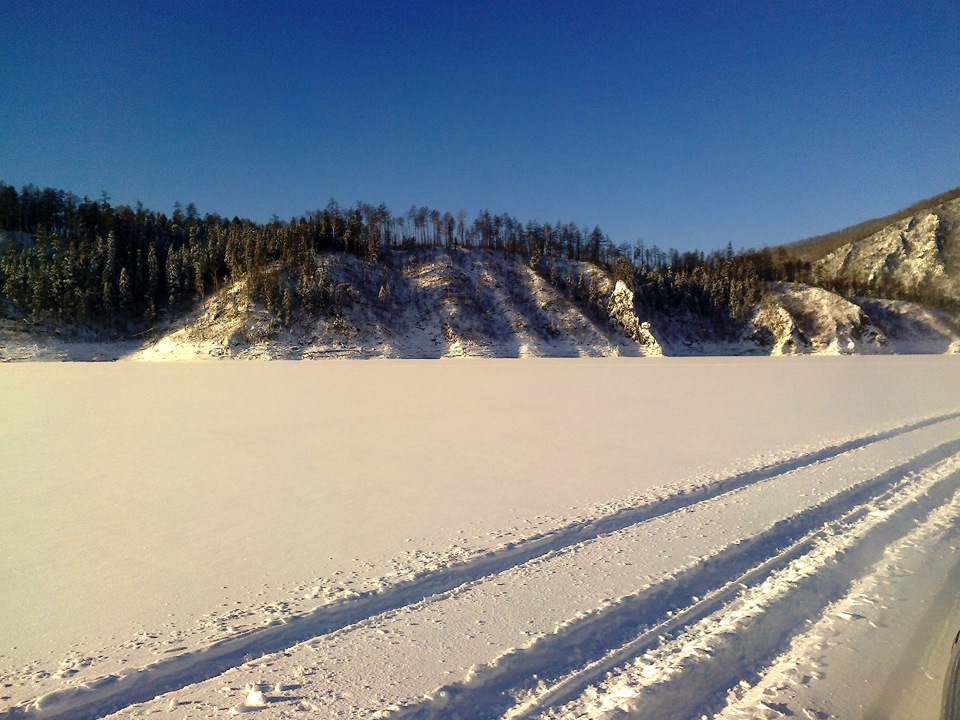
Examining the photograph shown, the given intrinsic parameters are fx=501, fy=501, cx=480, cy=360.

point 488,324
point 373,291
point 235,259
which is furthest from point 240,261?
point 488,324

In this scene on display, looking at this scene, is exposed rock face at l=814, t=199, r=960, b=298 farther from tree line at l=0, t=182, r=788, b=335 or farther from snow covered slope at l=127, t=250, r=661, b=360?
snow covered slope at l=127, t=250, r=661, b=360

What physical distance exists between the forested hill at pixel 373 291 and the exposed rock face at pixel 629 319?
22 centimetres

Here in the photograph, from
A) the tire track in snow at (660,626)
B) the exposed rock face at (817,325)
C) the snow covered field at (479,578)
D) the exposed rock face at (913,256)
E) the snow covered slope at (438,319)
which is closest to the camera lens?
the tire track in snow at (660,626)

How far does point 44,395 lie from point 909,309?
11784 cm

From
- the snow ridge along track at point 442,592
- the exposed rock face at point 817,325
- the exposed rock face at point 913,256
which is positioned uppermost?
the exposed rock face at point 913,256

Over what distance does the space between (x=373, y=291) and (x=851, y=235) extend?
134m

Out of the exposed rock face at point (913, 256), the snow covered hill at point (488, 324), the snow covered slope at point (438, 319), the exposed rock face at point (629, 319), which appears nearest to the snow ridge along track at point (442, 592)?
the snow covered hill at point (488, 324)

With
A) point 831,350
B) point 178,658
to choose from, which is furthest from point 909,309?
point 178,658

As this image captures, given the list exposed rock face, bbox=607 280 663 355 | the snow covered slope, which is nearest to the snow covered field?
the snow covered slope

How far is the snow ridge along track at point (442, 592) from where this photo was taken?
3195 millimetres

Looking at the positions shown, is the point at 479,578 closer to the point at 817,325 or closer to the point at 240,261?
the point at 240,261

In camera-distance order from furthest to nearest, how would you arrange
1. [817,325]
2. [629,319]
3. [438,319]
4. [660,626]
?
[817,325] → [629,319] → [438,319] → [660,626]

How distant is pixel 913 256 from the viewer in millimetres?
111875

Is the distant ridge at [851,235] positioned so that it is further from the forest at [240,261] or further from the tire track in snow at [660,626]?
the tire track in snow at [660,626]
